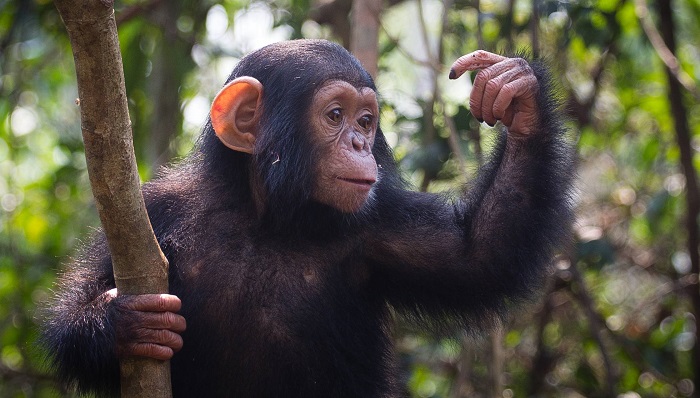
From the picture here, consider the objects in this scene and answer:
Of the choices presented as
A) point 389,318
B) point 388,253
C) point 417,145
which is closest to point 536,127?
point 388,253

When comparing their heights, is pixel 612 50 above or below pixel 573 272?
above

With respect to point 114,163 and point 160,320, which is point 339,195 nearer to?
point 160,320

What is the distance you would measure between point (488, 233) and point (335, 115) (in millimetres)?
914

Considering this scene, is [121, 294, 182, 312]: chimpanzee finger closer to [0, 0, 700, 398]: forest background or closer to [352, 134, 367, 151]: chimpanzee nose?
[352, 134, 367, 151]: chimpanzee nose

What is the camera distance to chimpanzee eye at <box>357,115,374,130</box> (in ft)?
13.7

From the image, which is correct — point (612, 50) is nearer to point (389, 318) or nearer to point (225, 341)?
point (389, 318)

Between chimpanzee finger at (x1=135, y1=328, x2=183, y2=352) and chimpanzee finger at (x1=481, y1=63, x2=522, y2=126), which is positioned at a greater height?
chimpanzee finger at (x1=481, y1=63, x2=522, y2=126)

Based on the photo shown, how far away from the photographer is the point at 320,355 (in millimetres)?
4035

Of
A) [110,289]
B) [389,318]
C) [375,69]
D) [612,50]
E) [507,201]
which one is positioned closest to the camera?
[110,289]

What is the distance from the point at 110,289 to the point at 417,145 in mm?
3238

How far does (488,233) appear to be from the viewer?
4.26 meters

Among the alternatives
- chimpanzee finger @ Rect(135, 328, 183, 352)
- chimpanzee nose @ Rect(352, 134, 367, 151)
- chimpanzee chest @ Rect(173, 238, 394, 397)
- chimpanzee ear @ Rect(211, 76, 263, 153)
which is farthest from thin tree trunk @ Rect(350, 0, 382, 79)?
chimpanzee finger @ Rect(135, 328, 183, 352)

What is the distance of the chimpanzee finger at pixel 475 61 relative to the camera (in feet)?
12.4

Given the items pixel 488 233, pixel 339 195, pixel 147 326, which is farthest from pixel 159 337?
pixel 488 233
